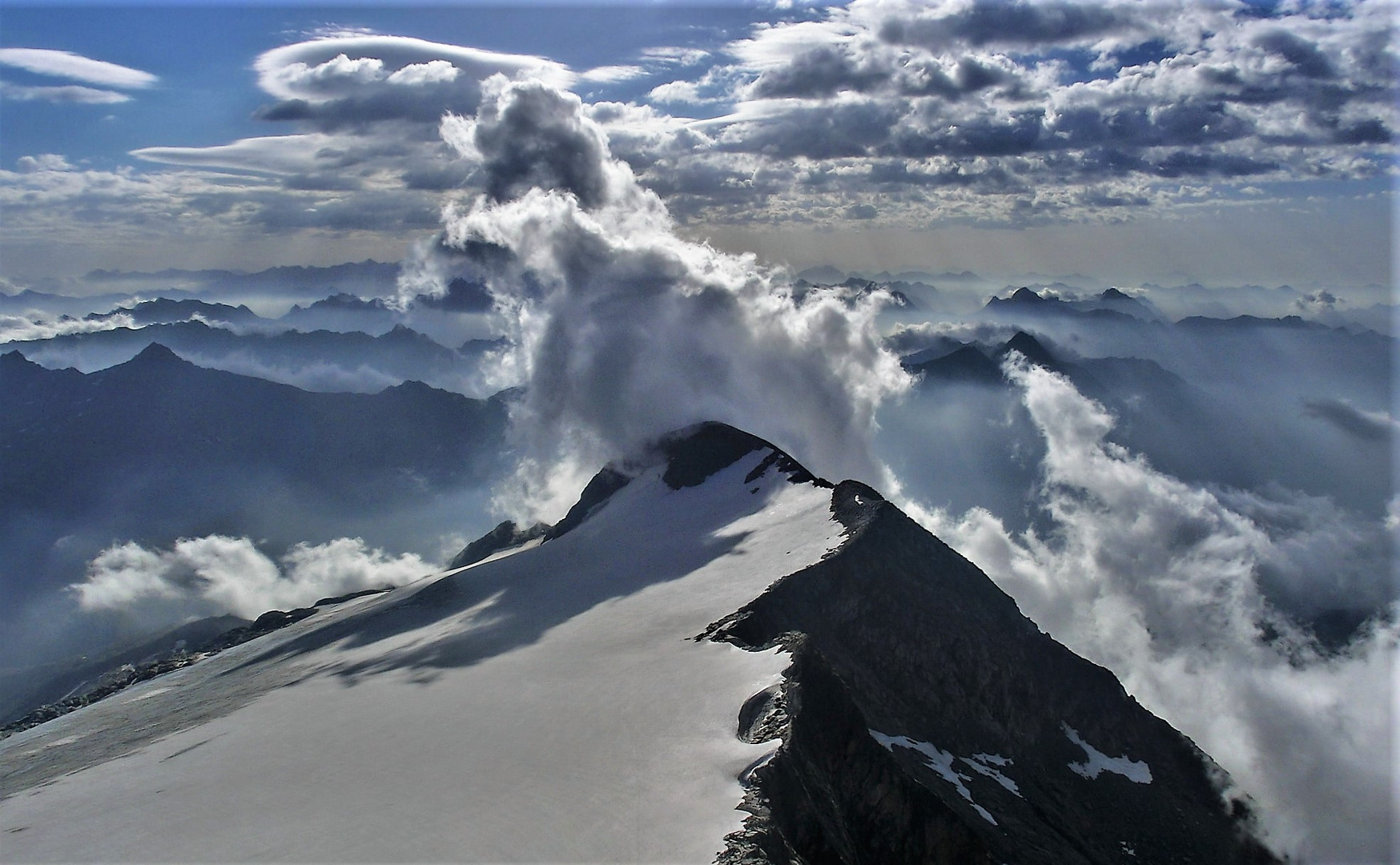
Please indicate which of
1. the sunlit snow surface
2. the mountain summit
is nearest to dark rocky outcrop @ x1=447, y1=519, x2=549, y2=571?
the mountain summit

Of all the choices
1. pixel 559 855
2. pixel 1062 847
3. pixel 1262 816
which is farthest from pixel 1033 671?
pixel 559 855

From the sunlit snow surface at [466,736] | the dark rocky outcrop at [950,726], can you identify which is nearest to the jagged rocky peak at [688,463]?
the sunlit snow surface at [466,736]

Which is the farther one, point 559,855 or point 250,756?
point 250,756

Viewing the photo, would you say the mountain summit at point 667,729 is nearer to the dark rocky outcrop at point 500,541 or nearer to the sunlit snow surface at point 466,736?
the sunlit snow surface at point 466,736

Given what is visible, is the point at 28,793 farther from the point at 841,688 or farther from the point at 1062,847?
the point at 1062,847

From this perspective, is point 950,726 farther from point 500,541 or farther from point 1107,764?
point 500,541

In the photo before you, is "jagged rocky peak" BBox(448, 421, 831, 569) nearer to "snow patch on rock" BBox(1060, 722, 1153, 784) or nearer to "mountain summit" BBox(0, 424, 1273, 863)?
"mountain summit" BBox(0, 424, 1273, 863)
